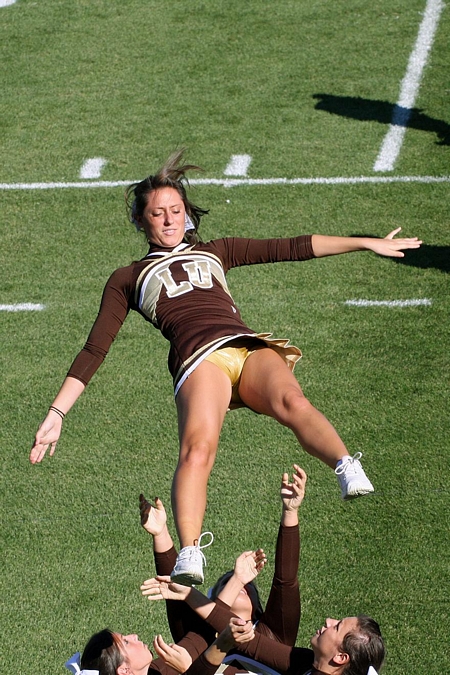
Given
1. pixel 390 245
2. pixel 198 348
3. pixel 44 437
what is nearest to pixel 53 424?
pixel 44 437

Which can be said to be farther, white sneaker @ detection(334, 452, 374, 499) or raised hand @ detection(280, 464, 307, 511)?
raised hand @ detection(280, 464, 307, 511)

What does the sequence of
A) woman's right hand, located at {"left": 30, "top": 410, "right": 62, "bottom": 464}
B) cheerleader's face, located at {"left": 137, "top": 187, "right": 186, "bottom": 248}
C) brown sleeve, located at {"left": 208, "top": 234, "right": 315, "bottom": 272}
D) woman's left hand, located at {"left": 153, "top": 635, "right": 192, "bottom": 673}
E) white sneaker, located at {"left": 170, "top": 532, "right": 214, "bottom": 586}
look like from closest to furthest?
white sneaker, located at {"left": 170, "top": 532, "right": 214, "bottom": 586} → woman's left hand, located at {"left": 153, "top": 635, "right": 192, "bottom": 673} → woman's right hand, located at {"left": 30, "top": 410, "right": 62, "bottom": 464} → brown sleeve, located at {"left": 208, "top": 234, "right": 315, "bottom": 272} → cheerleader's face, located at {"left": 137, "top": 187, "right": 186, "bottom": 248}

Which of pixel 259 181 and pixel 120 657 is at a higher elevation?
pixel 120 657

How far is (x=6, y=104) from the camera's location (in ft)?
37.6

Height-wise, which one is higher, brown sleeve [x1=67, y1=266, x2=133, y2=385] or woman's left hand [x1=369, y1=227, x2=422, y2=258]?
woman's left hand [x1=369, y1=227, x2=422, y2=258]

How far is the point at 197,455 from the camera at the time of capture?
4.27 metres

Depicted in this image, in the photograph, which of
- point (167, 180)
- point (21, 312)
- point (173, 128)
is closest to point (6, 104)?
point (173, 128)

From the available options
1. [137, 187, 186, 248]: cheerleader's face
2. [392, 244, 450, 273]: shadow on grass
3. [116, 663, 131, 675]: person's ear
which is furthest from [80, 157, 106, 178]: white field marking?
[116, 663, 131, 675]: person's ear

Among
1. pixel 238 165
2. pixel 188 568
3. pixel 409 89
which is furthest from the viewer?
pixel 409 89

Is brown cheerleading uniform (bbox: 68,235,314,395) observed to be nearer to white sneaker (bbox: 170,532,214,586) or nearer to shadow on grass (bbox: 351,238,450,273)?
white sneaker (bbox: 170,532,214,586)

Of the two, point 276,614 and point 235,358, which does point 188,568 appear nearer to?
point 276,614

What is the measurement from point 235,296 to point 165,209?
3456 millimetres

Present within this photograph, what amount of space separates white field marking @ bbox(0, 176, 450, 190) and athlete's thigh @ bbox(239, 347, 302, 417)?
5.29 metres

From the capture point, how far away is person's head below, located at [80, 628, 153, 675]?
4082 millimetres
